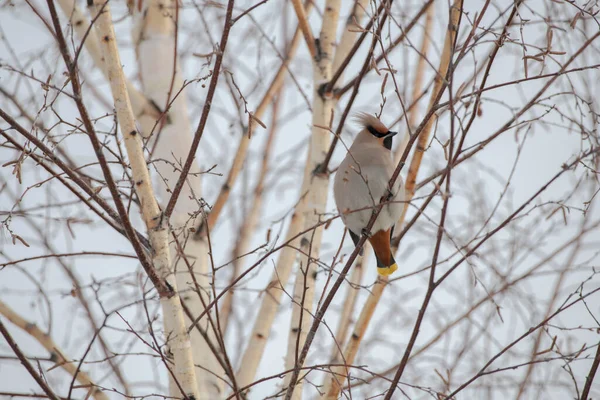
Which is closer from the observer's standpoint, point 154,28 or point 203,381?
point 203,381

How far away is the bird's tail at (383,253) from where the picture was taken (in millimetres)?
3174

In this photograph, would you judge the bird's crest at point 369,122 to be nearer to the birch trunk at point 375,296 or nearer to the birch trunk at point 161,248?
the birch trunk at point 375,296

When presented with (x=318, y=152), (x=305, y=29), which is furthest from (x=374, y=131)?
(x=305, y=29)

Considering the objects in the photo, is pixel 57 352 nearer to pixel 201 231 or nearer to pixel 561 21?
pixel 201 231

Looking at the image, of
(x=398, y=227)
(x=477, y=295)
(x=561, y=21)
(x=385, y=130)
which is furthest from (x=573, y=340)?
(x=561, y=21)

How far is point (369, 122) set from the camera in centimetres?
340

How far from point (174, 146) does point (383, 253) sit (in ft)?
3.54

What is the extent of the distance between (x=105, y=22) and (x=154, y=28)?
145cm

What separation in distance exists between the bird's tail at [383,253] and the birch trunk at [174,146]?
2.52 ft

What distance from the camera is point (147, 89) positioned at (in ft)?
11.5

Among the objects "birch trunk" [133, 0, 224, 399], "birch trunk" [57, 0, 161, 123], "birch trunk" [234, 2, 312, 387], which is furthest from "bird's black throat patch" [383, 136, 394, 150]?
"birch trunk" [57, 0, 161, 123]

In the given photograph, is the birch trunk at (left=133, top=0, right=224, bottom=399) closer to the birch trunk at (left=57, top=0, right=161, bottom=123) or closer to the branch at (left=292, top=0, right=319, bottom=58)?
the birch trunk at (left=57, top=0, right=161, bottom=123)

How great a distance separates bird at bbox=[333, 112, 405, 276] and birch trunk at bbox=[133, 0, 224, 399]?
0.65m

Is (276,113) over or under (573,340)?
over
